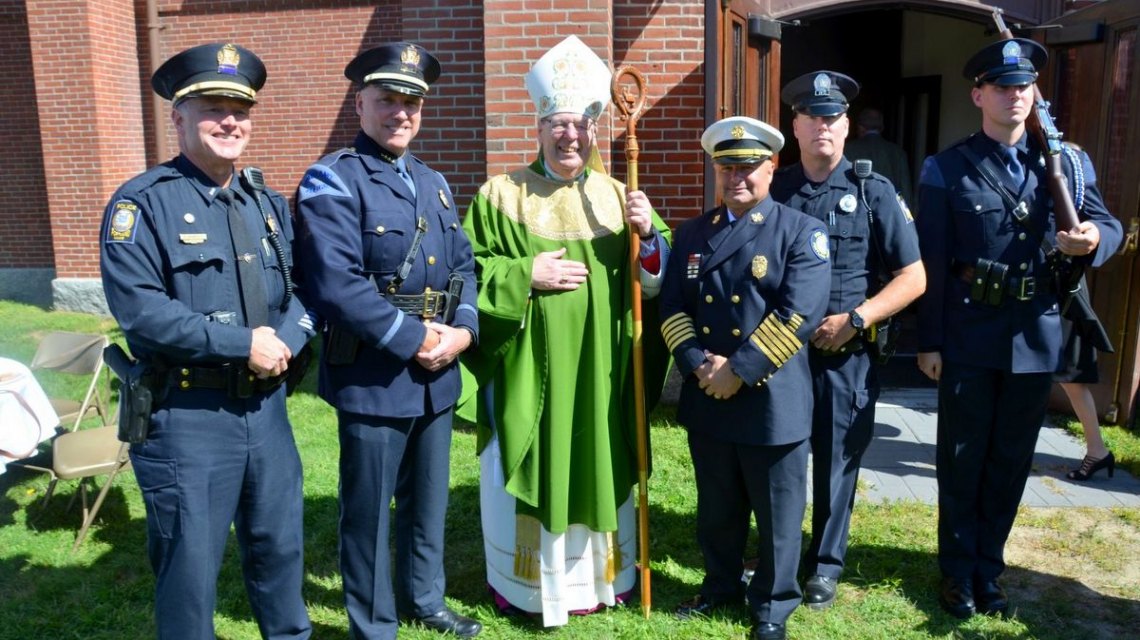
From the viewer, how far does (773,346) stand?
3174 millimetres

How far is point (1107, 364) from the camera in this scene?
6.16 meters

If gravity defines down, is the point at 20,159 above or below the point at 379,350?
above

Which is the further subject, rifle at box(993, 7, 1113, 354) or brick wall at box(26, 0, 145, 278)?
brick wall at box(26, 0, 145, 278)

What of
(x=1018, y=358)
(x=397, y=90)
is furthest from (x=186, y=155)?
(x=1018, y=358)

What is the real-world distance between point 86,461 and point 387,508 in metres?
2.21

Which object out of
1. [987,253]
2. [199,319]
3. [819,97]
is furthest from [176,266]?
[987,253]

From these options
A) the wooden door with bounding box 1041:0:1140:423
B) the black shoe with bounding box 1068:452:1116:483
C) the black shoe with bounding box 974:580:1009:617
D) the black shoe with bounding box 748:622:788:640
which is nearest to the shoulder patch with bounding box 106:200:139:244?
the black shoe with bounding box 748:622:788:640

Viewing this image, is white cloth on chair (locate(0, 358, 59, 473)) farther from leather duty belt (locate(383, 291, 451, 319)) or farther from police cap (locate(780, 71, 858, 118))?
police cap (locate(780, 71, 858, 118))

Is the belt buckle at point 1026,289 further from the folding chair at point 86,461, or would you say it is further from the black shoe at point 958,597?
the folding chair at point 86,461

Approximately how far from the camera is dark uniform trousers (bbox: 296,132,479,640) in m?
3.05

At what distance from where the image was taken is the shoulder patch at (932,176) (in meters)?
3.56

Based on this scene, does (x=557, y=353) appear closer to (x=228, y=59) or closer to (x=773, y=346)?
(x=773, y=346)

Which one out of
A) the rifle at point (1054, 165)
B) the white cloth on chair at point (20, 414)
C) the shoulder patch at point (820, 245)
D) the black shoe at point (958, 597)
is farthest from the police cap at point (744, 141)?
the white cloth on chair at point (20, 414)

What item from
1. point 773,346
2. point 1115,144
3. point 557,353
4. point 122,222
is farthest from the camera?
point 1115,144
